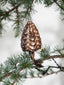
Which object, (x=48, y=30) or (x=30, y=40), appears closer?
(x=30, y=40)

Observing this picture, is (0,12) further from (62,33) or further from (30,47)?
(62,33)

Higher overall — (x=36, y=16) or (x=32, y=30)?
(x=32, y=30)

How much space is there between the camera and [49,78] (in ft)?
4.41

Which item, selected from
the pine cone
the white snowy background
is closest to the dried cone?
the pine cone

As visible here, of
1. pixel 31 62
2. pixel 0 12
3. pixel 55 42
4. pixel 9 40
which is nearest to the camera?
pixel 31 62

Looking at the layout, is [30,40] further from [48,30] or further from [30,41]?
[48,30]

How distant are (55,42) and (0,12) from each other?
643 mm

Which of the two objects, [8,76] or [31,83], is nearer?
[8,76]

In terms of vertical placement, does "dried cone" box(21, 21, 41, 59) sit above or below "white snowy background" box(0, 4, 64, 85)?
above

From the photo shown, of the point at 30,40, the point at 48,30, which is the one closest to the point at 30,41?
the point at 30,40

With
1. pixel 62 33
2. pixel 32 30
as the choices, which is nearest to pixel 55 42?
pixel 62 33

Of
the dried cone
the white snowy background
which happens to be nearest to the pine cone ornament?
the dried cone

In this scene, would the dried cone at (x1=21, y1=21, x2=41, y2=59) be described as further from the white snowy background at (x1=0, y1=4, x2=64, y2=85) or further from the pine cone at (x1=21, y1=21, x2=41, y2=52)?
the white snowy background at (x1=0, y1=4, x2=64, y2=85)

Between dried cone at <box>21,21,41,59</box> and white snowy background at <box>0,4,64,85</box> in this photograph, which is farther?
white snowy background at <box>0,4,64,85</box>
